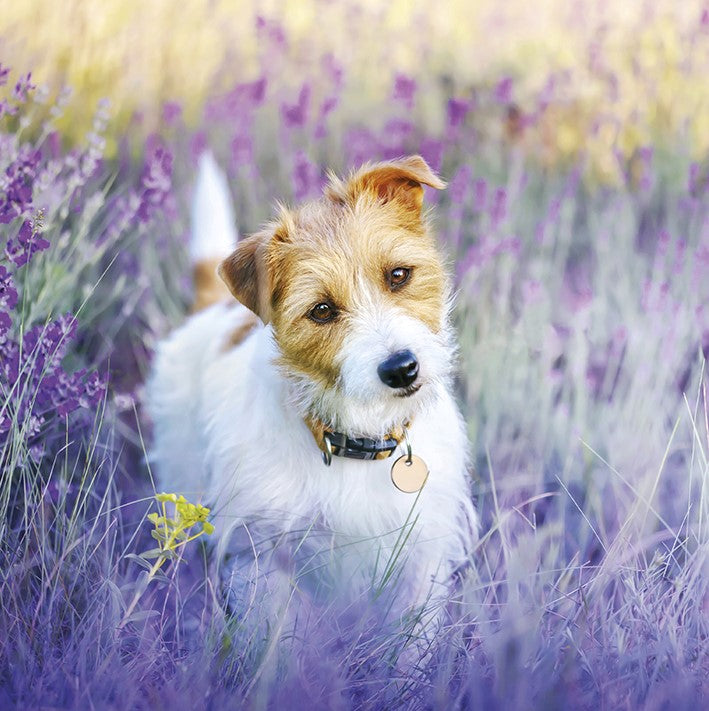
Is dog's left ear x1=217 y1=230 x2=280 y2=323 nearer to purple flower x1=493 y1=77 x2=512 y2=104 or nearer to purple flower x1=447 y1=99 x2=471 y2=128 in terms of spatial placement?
purple flower x1=447 y1=99 x2=471 y2=128

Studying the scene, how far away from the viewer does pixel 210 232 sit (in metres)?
3.89

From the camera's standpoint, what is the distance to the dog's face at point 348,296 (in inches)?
101

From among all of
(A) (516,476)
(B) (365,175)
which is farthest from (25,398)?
(A) (516,476)

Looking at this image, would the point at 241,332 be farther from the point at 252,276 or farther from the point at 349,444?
the point at 349,444

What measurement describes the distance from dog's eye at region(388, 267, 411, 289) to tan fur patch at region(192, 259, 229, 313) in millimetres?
1377

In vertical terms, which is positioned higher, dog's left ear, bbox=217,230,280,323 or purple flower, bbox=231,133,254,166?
purple flower, bbox=231,133,254,166

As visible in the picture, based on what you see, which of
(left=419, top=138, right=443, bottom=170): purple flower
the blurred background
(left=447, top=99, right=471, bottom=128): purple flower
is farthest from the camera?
the blurred background

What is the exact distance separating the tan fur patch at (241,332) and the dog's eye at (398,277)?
65cm

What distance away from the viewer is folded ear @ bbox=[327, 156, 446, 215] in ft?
9.09

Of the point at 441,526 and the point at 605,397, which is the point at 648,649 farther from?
the point at 605,397

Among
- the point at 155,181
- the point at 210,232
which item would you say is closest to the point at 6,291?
the point at 155,181

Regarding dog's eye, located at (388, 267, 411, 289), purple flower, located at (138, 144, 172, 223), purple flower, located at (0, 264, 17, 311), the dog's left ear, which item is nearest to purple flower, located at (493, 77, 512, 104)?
purple flower, located at (138, 144, 172, 223)

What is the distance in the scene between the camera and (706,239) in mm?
3977

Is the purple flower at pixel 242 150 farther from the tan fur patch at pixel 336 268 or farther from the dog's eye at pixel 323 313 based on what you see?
the dog's eye at pixel 323 313
